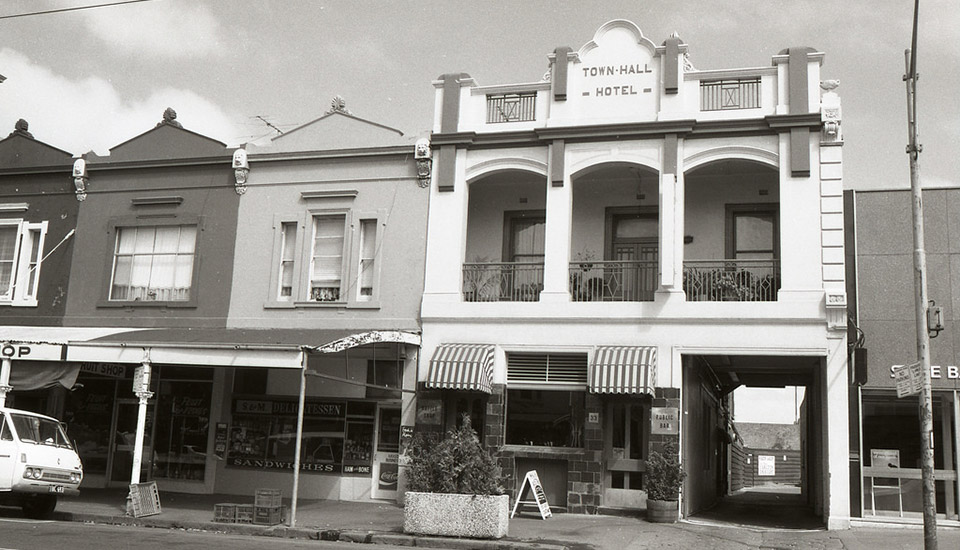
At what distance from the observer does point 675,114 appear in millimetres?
19125

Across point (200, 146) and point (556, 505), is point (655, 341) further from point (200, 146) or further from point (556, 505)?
point (200, 146)

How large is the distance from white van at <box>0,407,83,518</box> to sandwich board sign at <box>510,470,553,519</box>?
8.42 meters

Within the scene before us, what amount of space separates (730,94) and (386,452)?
10654 mm

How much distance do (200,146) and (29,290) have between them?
233 inches

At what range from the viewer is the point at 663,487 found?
17.3 m

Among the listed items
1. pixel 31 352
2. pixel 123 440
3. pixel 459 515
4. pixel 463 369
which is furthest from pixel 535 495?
pixel 123 440

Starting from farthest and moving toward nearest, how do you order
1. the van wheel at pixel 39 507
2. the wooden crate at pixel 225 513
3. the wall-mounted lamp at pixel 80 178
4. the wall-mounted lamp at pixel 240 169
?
the wall-mounted lamp at pixel 80 178 < the wall-mounted lamp at pixel 240 169 < the van wheel at pixel 39 507 < the wooden crate at pixel 225 513

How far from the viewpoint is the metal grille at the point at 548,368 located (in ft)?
62.6

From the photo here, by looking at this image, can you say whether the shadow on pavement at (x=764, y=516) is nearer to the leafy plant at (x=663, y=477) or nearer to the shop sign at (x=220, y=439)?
the leafy plant at (x=663, y=477)

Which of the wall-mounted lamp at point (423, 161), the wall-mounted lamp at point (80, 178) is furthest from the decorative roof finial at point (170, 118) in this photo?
the wall-mounted lamp at point (423, 161)

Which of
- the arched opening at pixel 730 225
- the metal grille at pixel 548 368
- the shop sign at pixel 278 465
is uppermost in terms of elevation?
the arched opening at pixel 730 225

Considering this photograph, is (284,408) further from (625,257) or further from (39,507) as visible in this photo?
(625,257)

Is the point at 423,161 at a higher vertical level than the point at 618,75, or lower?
lower

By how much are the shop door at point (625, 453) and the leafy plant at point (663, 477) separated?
76 cm
